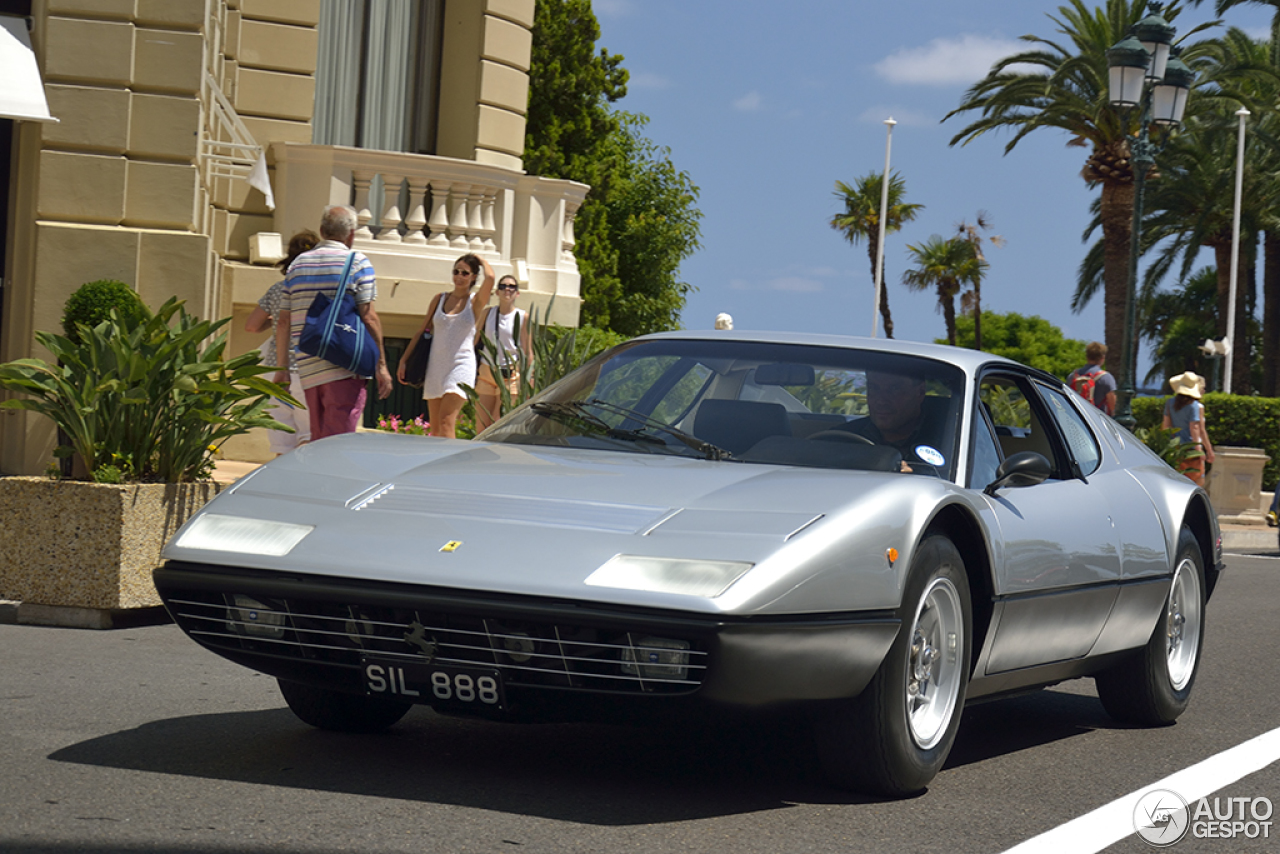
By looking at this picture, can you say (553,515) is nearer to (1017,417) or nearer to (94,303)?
(1017,417)

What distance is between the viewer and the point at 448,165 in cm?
1725

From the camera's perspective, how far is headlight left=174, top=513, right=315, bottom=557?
471cm

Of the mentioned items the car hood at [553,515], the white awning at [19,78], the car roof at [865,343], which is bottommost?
the car hood at [553,515]

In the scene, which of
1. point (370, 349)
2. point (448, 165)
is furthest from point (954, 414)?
point (448, 165)

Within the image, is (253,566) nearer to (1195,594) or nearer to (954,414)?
(954,414)

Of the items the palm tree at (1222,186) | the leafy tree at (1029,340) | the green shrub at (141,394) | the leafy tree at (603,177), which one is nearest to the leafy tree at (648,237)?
the leafy tree at (603,177)

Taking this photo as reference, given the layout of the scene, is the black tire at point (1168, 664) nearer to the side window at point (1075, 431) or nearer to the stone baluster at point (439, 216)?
the side window at point (1075, 431)

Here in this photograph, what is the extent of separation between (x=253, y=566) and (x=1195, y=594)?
165 inches

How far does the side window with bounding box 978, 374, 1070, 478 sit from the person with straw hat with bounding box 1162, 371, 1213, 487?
522 inches

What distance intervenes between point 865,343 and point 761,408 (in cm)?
57

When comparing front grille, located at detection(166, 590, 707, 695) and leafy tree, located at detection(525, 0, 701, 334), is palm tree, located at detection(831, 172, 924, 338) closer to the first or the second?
leafy tree, located at detection(525, 0, 701, 334)

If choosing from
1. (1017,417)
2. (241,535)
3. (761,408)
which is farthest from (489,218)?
(241,535)

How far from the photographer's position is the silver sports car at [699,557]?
4.38 m

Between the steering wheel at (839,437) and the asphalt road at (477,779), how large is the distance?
0.95 metres
